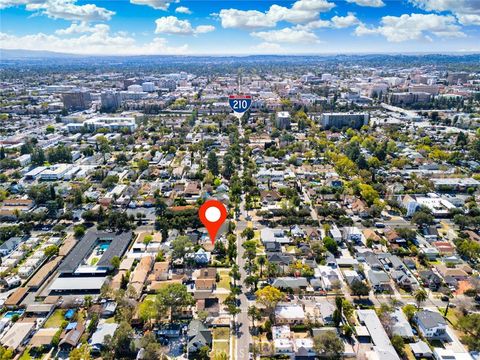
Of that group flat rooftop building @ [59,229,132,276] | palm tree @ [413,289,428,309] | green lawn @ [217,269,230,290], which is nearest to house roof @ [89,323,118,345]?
flat rooftop building @ [59,229,132,276]

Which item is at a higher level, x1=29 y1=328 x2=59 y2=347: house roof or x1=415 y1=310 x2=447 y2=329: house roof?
x1=415 y1=310 x2=447 y2=329: house roof

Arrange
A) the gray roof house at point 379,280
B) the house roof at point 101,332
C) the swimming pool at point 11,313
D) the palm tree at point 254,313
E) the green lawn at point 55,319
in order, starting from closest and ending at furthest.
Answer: the house roof at point 101,332 < the palm tree at point 254,313 < the green lawn at point 55,319 < the swimming pool at point 11,313 < the gray roof house at point 379,280

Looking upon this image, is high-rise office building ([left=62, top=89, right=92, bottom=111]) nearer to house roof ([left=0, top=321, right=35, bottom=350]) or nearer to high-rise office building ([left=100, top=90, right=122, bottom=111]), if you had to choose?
high-rise office building ([left=100, top=90, right=122, bottom=111])

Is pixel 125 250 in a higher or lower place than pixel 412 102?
lower

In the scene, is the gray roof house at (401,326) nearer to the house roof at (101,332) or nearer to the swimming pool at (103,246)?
the house roof at (101,332)

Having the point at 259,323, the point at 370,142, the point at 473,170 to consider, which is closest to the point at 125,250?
the point at 259,323

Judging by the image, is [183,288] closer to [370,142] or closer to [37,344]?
[37,344]

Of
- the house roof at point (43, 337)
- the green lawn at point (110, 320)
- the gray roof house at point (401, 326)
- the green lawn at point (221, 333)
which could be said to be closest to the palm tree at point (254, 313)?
the green lawn at point (221, 333)

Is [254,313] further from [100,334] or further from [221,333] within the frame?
[100,334]
